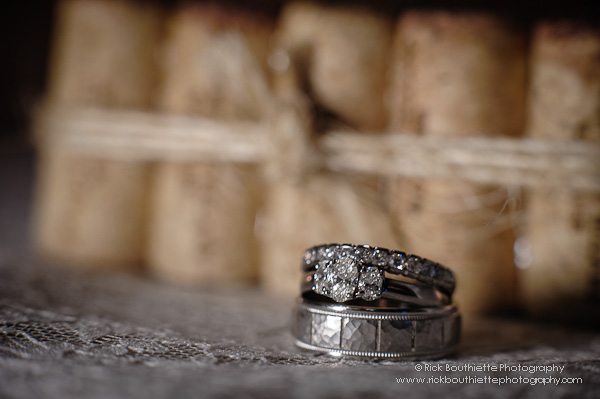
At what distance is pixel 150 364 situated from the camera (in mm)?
427

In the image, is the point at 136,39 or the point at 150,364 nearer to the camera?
the point at 150,364

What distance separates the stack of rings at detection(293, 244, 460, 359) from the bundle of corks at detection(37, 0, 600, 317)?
13cm

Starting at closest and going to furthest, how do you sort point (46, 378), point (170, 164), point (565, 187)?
point (46, 378), point (565, 187), point (170, 164)

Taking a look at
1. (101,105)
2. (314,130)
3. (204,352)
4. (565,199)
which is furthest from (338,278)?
(101,105)

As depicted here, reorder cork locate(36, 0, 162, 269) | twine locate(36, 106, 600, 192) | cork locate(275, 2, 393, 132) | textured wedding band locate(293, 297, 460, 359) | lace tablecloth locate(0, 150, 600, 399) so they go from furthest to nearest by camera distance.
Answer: cork locate(36, 0, 162, 269), cork locate(275, 2, 393, 132), twine locate(36, 106, 600, 192), textured wedding band locate(293, 297, 460, 359), lace tablecloth locate(0, 150, 600, 399)

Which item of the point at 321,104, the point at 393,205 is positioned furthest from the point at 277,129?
the point at 393,205

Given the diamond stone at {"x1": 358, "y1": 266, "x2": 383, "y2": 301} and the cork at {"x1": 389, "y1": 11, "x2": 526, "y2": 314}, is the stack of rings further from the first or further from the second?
the cork at {"x1": 389, "y1": 11, "x2": 526, "y2": 314}

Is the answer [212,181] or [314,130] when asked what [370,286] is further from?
[212,181]

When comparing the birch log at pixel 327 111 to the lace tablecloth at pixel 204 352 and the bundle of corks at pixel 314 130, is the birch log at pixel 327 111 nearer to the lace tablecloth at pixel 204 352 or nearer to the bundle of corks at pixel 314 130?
the bundle of corks at pixel 314 130

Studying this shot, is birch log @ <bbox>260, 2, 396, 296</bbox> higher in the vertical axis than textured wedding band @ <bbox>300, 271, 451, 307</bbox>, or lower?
higher

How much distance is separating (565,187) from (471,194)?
12cm

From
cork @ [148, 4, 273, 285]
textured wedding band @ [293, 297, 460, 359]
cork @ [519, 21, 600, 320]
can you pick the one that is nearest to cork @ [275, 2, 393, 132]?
cork @ [148, 4, 273, 285]

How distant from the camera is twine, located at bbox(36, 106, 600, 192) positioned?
24.9 inches

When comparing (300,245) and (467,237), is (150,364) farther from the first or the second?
(467,237)
